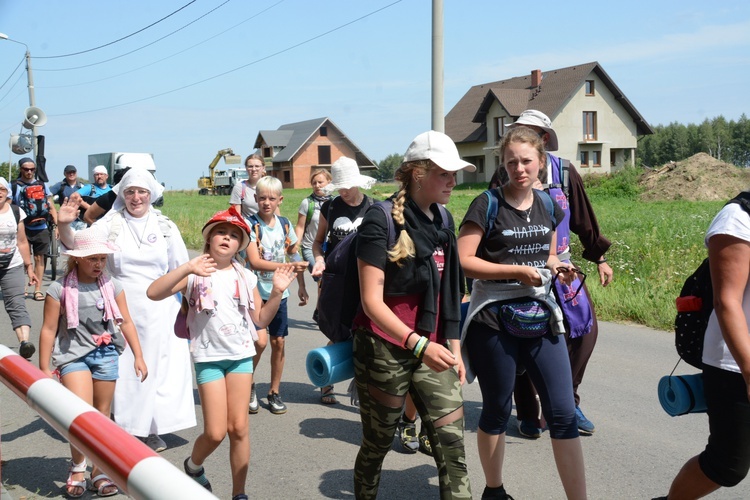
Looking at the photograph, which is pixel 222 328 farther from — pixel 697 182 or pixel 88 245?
pixel 697 182

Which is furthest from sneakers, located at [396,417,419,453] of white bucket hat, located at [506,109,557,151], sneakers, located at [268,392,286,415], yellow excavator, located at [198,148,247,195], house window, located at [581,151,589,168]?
yellow excavator, located at [198,148,247,195]

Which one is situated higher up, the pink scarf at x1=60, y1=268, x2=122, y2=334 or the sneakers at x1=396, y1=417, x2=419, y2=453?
the pink scarf at x1=60, y1=268, x2=122, y2=334

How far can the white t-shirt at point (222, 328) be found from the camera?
13.9 feet

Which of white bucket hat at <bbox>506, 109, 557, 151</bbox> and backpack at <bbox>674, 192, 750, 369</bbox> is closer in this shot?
backpack at <bbox>674, 192, 750, 369</bbox>

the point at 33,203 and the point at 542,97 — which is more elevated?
the point at 542,97

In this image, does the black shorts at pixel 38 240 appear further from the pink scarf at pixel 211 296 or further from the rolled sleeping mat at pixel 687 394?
Result: the rolled sleeping mat at pixel 687 394

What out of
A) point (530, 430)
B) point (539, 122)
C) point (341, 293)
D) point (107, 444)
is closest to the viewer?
point (107, 444)

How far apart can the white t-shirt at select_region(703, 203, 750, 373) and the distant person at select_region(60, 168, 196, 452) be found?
11.9 ft

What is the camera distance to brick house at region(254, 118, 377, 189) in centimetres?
8706

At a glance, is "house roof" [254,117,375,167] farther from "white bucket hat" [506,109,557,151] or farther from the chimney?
"white bucket hat" [506,109,557,151]

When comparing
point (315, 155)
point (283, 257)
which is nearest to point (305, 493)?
point (283, 257)

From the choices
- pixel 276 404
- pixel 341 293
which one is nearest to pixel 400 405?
pixel 341 293

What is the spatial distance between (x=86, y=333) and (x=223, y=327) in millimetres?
997

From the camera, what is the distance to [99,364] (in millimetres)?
4730
